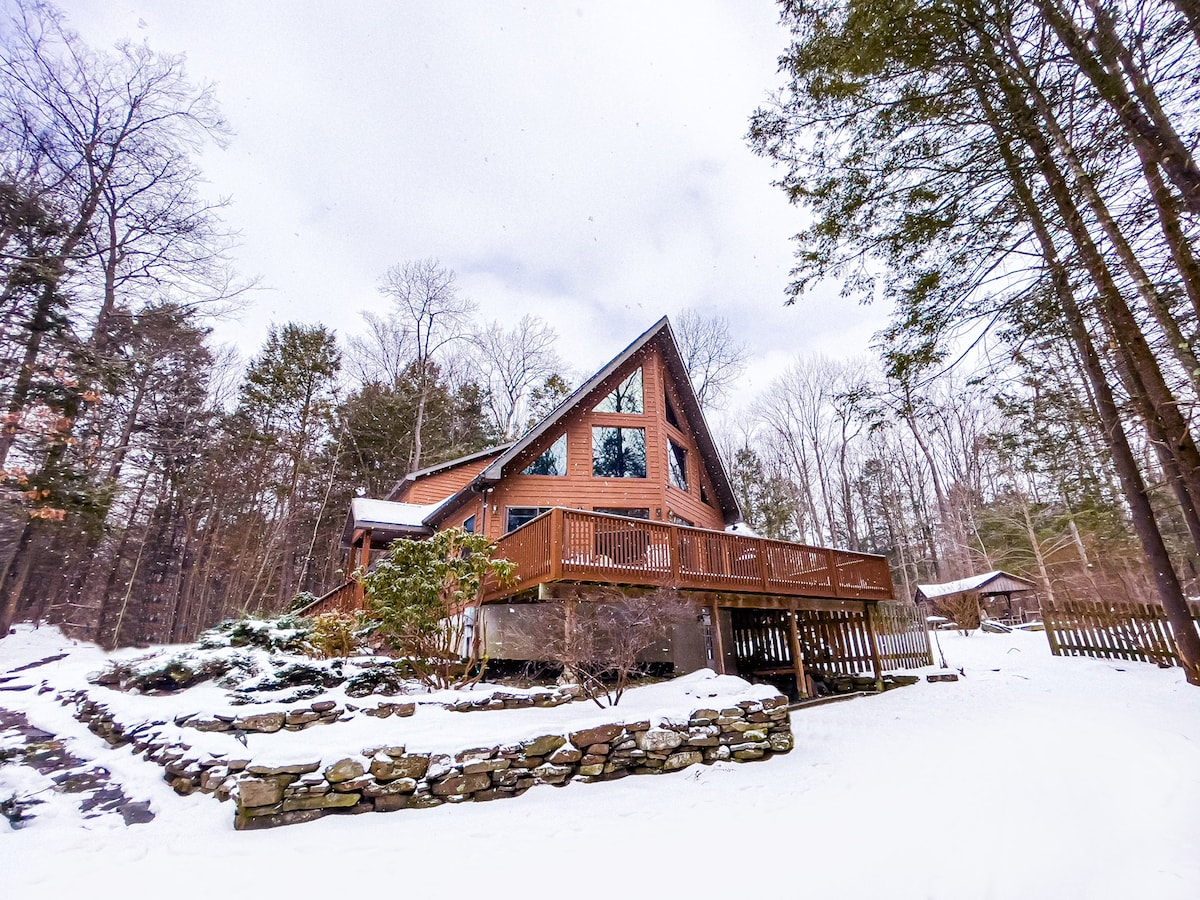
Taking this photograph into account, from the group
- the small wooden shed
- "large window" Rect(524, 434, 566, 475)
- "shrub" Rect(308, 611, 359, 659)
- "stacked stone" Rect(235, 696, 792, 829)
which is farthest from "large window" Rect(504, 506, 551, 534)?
the small wooden shed

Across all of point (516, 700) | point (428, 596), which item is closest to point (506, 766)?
point (516, 700)

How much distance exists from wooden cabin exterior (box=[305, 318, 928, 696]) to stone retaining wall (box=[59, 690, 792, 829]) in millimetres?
2431

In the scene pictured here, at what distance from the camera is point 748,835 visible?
375cm

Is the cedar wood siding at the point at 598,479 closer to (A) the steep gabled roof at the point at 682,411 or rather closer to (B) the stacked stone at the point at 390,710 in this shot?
(A) the steep gabled roof at the point at 682,411

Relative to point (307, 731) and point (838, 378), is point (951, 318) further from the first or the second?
point (838, 378)

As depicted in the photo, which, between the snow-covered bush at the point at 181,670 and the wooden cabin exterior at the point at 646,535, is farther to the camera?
the wooden cabin exterior at the point at 646,535

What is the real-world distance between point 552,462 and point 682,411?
4.51 m

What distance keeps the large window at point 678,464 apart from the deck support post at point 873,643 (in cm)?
A: 514

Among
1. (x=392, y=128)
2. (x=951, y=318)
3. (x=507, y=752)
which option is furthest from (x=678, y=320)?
(x=507, y=752)

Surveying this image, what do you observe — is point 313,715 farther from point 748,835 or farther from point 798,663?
point 798,663

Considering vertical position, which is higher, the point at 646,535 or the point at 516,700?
the point at 646,535

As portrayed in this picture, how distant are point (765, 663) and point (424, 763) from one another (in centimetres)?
878

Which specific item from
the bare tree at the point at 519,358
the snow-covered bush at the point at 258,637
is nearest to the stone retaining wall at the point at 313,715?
the snow-covered bush at the point at 258,637

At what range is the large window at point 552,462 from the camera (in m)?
12.8
